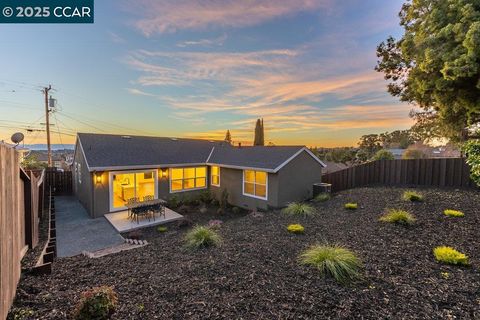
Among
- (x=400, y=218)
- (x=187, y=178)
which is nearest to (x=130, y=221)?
(x=187, y=178)

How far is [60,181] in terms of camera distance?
611 inches

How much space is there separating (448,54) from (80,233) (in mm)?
15815

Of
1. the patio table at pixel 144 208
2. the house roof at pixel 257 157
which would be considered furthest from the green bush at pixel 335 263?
the patio table at pixel 144 208

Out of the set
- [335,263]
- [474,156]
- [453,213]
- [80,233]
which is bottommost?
[80,233]

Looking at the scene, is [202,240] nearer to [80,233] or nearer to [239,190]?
[80,233]

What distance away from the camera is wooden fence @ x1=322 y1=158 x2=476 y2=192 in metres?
9.92

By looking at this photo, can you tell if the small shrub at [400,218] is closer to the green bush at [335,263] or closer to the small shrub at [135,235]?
the green bush at [335,263]

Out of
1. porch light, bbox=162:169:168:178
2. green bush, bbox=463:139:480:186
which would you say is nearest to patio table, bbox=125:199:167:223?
porch light, bbox=162:169:168:178

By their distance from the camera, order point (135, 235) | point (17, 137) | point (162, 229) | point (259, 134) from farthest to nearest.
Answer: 1. point (259, 134)
2. point (162, 229)
3. point (135, 235)
4. point (17, 137)

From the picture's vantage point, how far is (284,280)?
366 centimetres

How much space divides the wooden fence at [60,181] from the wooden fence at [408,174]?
1789cm

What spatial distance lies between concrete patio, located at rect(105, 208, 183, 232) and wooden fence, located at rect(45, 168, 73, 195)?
7767 millimetres

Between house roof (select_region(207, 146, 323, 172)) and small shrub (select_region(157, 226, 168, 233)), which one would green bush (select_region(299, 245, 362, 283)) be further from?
house roof (select_region(207, 146, 323, 172))

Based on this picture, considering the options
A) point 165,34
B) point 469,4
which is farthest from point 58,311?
point 469,4
